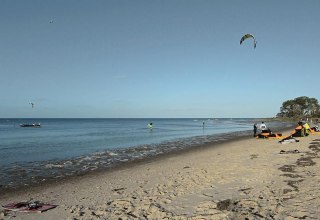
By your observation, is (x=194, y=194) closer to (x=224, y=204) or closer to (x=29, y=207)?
(x=224, y=204)

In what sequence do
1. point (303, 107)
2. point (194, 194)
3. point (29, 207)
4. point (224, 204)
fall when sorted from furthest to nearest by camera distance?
point (303, 107), point (194, 194), point (29, 207), point (224, 204)

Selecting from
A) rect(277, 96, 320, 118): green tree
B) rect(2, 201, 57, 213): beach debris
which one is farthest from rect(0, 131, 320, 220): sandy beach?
rect(277, 96, 320, 118): green tree

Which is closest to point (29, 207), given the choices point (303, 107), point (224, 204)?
point (224, 204)

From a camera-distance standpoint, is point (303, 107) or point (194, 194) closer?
point (194, 194)

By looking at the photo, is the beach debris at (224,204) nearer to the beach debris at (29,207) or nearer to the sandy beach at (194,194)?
the sandy beach at (194,194)

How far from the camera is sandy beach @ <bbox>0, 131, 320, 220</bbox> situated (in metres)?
7.86

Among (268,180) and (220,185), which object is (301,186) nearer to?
(268,180)

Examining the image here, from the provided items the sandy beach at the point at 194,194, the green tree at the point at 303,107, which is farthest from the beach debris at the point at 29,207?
the green tree at the point at 303,107

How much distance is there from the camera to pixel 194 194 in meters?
9.69

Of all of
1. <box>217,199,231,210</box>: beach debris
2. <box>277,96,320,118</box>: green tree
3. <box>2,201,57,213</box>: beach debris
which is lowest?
<box>2,201,57,213</box>: beach debris

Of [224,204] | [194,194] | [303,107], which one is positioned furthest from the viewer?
[303,107]

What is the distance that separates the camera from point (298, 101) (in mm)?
139500

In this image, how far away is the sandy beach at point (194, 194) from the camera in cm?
786

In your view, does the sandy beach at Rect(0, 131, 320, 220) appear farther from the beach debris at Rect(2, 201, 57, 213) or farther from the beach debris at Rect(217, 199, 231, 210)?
the beach debris at Rect(2, 201, 57, 213)
